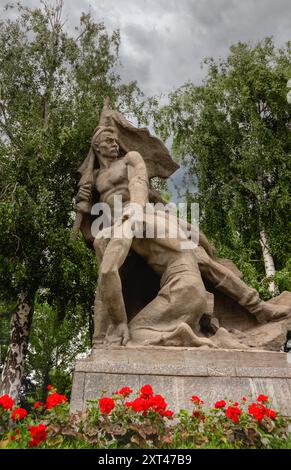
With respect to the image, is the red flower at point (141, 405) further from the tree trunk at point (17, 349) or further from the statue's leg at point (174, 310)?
the tree trunk at point (17, 349)

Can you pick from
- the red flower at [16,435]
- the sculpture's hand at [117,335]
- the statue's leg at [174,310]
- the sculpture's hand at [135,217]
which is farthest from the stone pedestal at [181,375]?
the sculpture's hand at [135,217]

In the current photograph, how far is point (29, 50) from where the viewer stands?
602 inches

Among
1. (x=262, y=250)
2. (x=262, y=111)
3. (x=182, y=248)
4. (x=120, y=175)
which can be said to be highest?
(x=262, y=111)

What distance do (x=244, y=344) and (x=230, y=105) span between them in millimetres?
12739

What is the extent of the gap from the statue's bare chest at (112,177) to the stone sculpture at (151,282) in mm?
13

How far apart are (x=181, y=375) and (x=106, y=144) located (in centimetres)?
345

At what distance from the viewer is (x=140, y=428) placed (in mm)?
3264

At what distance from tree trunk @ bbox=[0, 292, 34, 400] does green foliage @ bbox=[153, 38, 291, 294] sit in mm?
5842

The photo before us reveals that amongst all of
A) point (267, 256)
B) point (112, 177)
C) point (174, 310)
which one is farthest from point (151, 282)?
point (267, 256)

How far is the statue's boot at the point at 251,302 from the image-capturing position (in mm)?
5648

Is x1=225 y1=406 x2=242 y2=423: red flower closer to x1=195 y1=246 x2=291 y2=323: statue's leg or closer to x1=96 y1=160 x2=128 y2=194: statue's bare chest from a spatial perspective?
x1=195 y1=246 x2=291 y2=323: statue's leg

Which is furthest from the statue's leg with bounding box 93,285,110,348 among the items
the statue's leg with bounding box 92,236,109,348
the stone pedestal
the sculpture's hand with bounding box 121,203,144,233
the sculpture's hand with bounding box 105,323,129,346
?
the sculpture's hand with bounding box 121,203,144,233

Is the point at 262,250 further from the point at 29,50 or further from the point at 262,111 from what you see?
the point at 29,50
